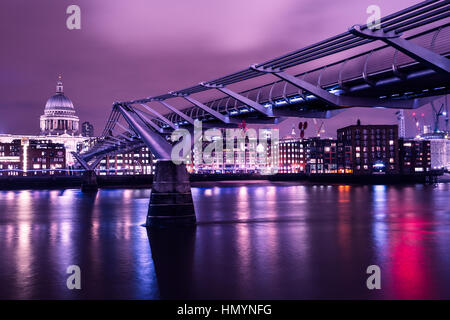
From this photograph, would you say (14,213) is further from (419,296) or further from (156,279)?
(419,296)

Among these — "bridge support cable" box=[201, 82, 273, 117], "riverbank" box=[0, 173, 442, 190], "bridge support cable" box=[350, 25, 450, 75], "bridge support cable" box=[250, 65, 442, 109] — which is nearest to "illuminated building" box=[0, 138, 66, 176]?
"riverbank" box=[0, 173, 442, 190]

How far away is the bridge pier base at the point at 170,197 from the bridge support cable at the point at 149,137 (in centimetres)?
57

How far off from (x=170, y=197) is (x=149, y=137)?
4.07 metres

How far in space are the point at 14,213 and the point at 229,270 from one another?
39.4m

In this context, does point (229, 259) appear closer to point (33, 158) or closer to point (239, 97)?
point (239, 97)

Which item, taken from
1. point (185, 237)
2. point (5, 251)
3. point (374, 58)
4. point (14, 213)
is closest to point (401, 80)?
point (374, 58)

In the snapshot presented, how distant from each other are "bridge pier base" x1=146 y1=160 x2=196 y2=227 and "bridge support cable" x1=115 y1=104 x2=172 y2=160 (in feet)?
1.87

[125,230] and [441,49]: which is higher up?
[441,49]

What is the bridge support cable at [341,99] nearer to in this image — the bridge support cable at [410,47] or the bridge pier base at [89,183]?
the bridge support cable at [410,47]

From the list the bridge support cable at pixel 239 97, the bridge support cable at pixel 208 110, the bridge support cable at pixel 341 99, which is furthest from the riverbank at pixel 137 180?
the bridge support cable at pixel 341 99

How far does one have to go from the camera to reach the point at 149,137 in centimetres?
3033

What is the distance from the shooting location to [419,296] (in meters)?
15.5

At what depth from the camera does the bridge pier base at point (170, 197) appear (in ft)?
94.5
